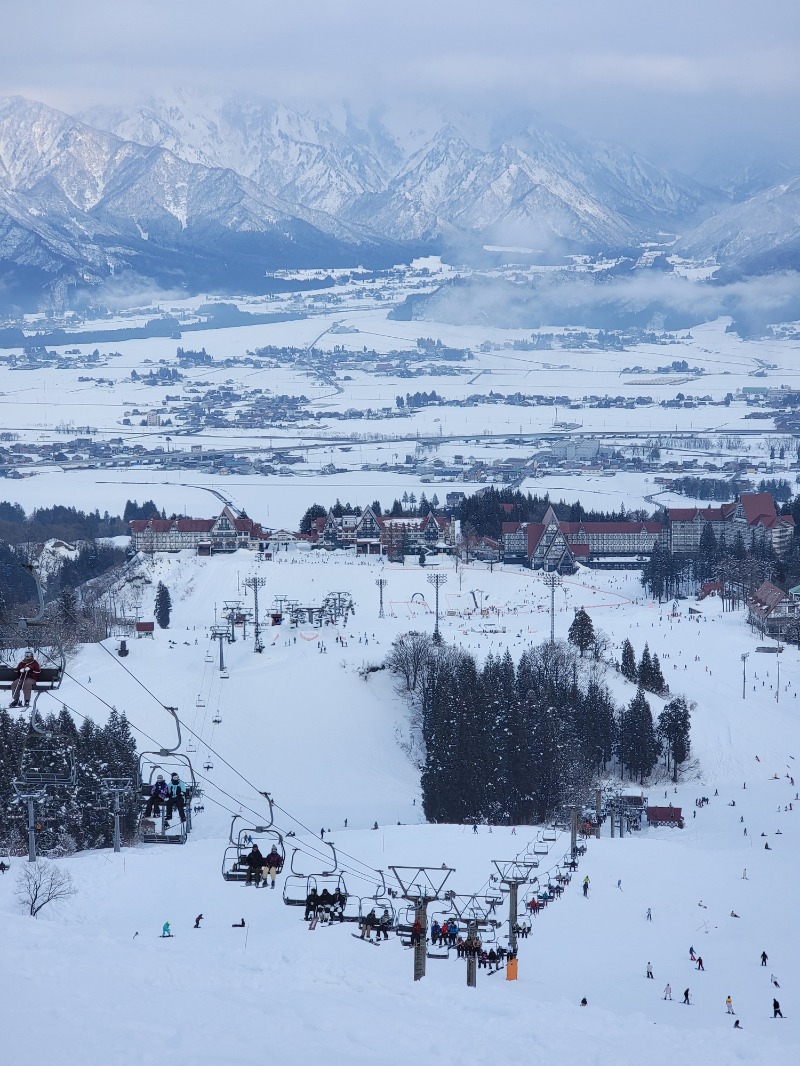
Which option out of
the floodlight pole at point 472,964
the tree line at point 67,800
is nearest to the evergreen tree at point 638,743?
the tree line at point 67,800

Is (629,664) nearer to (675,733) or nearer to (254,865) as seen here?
(675,733)

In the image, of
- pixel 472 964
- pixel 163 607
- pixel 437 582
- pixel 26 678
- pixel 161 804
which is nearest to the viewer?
pixel 26 678

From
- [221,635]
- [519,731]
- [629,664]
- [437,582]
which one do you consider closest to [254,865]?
[519,731]

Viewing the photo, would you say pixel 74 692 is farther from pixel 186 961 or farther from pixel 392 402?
pixel 392 402

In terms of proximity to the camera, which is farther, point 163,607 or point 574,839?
point 163,607

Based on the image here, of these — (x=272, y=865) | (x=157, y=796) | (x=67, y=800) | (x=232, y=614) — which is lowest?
(x=67, y=800)

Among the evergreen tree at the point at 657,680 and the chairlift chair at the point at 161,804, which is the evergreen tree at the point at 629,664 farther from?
the chairlift chair at the point at 161,804

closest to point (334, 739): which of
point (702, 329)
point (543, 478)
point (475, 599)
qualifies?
point (475, 599)
